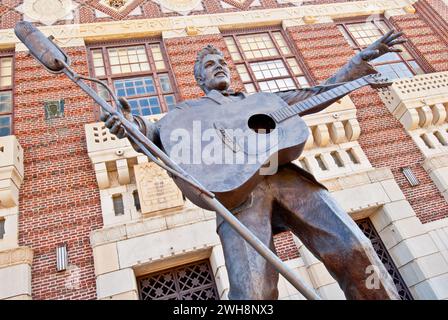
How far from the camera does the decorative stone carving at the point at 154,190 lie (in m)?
7.24

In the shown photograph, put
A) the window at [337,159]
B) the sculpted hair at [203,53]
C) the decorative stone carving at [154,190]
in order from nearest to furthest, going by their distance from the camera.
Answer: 1. the sculpted hair at [203,53]
2. the decorative stone carving at [154,190]
3. the window at [337,159]

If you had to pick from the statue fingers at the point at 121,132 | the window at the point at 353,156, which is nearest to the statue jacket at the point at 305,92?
the statue fingers at the point at 121,132

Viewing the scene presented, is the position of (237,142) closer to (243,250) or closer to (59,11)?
(243,250)

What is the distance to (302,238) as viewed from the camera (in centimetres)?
290

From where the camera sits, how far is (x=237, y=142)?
2.90 meters

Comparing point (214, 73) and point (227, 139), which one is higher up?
point (214, 73)

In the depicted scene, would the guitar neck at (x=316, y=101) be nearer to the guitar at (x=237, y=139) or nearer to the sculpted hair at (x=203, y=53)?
the guitar at (x=237, y=139)

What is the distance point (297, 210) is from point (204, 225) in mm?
4458

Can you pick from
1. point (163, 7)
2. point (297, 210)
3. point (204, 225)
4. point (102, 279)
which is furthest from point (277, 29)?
point (297, 210)

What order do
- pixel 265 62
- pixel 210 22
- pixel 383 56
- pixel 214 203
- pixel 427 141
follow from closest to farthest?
pixel 214 203, pixel 427 141, pixel 265 62, pixel 210 22, pixel 383 56

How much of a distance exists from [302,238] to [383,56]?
1107cm

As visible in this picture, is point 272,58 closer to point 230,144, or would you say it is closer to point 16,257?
point 16,257

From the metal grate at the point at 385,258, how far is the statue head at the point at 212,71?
6.00 m

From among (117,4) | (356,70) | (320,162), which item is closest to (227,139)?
(356,70)
